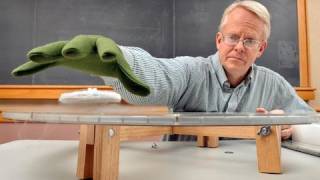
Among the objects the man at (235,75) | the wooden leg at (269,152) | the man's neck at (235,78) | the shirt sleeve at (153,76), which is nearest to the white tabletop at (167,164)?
the wooden leg at (269,152)

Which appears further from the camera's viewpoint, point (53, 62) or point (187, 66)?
point (187, 66)

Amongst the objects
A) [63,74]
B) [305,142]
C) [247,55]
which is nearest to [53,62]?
[305,142]

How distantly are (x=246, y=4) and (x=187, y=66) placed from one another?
30 centimetres

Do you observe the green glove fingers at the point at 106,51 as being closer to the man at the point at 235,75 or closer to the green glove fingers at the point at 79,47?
the green glove fingers at the point at 79,47

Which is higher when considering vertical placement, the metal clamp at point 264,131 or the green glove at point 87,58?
the green glove at point 87,58

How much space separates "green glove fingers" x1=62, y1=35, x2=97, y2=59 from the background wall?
6.44 feet

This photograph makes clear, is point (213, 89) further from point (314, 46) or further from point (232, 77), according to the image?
point (314, 46)

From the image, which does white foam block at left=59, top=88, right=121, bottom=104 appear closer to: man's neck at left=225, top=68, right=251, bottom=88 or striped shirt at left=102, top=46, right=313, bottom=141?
striped shirt at left=102, top=46, right=313, bottom=141

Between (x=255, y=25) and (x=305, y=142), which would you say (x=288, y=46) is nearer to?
(x=255, y=25)

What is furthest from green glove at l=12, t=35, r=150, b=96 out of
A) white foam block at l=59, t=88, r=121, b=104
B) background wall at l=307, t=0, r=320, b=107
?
background wall at l=307, t=0, r=320, b=107

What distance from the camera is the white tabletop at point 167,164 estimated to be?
18.5 inches

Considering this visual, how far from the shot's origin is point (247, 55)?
1051 millimetres

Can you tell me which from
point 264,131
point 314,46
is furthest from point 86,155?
point 314,46

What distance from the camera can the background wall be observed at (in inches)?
79.1
